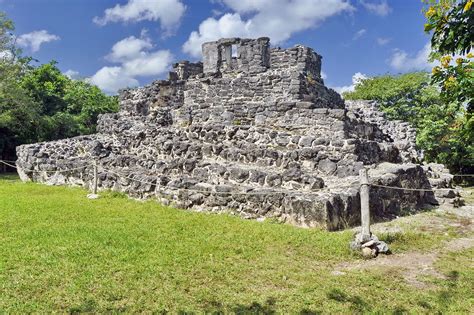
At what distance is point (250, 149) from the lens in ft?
32.2

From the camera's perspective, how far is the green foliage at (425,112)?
60.4 ft

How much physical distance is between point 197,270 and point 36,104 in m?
18.4

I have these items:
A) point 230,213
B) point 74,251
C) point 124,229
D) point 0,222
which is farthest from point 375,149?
point 0,222

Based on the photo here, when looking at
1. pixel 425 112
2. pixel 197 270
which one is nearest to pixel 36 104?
pixel 197 270

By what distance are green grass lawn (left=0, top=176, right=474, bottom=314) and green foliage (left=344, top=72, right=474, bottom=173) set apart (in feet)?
31.3

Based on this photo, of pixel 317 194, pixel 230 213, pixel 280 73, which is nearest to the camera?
pixel 317 194

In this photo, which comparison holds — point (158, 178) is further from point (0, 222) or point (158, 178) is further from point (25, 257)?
point (25, 257)

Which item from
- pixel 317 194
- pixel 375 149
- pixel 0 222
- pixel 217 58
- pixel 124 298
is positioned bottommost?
pixel 124 298

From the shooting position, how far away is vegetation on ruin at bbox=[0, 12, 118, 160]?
18.9m

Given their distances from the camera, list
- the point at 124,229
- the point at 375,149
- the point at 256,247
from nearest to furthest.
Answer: the point at 256,247 < the point at 124,229 < the point at 375,149

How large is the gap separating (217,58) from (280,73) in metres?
3.68

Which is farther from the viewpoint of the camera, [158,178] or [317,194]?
[158,178]

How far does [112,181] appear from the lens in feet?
34.7

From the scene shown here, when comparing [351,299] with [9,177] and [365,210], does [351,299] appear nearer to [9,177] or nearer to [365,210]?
[365,210]
